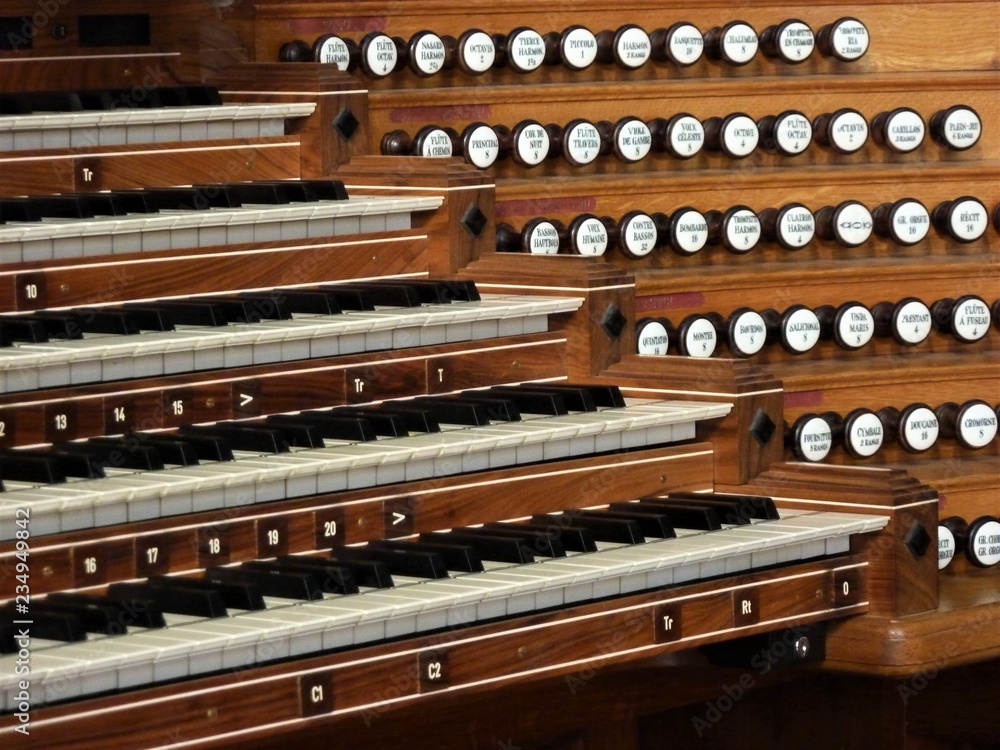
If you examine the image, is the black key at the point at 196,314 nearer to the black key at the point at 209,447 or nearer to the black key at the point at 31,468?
→ the black key at the point at 209,447

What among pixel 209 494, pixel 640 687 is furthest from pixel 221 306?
pixel 640 687

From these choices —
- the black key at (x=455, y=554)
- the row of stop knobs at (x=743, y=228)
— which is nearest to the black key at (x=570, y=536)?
the black key at (x=455, y=554)

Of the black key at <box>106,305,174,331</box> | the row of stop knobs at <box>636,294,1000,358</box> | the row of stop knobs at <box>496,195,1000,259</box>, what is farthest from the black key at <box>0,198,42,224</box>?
the row of stop knobs at <box>636,294,1000,358</box>

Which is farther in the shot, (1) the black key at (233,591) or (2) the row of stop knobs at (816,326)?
(2) the row of stop knobs at (816,326)

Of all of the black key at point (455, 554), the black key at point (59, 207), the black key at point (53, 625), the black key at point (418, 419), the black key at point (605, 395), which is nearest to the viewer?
the black key at point (53, 625)

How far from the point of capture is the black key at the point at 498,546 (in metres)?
2.22

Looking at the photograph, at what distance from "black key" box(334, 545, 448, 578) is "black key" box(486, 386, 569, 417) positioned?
42 centimetres

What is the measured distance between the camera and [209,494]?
6.90 feet

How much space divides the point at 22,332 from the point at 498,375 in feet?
2.34

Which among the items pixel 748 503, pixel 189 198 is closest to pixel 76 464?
pixel 189 198

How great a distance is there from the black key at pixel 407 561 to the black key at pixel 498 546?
77mm

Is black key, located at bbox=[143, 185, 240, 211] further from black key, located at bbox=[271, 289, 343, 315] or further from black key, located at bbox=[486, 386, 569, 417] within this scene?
black key, located at bbox=[486, 386, 569, 417]

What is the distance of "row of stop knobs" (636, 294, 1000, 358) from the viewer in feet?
10.4

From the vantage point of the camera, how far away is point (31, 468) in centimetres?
205
